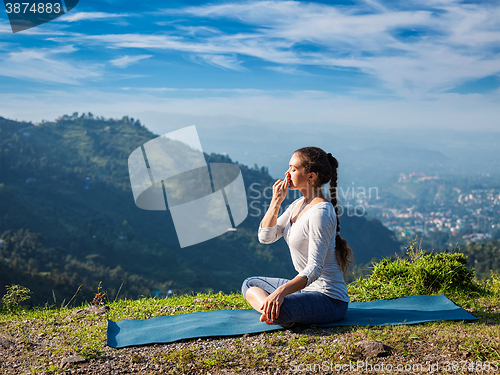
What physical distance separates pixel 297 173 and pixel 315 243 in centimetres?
55

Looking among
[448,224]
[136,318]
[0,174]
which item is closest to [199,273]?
[0,174]

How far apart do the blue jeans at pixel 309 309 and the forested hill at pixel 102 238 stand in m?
30.8

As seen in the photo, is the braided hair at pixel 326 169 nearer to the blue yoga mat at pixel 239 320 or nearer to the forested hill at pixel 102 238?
the blue yoga mat at pixel 239 320

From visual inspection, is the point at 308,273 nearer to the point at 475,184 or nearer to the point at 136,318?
the point at 136,318

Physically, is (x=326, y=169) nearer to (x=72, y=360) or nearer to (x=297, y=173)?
(x=297, y=173)

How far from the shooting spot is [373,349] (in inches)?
99.8

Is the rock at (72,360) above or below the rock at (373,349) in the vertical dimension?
above

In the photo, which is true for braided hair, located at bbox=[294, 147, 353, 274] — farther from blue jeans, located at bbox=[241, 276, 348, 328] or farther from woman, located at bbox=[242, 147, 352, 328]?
blue jeans, located at bbox=[241, 276, 348, 328]

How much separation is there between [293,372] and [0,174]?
59755mm

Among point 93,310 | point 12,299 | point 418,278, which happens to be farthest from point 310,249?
point 12,299

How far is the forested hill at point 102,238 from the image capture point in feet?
127

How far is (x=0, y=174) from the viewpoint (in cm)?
5194

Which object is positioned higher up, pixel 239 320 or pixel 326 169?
pixel 326 169

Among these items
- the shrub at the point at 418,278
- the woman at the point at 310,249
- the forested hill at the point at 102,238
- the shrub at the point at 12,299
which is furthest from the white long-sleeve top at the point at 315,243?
the forested hill at the point at 102,238
